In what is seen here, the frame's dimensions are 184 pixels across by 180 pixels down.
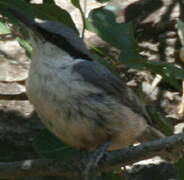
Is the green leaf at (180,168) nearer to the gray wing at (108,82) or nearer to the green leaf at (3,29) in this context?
the gray wing at (108,82)

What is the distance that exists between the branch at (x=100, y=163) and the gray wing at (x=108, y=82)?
0.49 metres

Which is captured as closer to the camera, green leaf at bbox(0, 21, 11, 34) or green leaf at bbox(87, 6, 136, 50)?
green leaf at bbox(0, 21, 11, 34)

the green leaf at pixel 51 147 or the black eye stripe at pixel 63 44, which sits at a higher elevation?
the black eye stripe at pixel 63 44

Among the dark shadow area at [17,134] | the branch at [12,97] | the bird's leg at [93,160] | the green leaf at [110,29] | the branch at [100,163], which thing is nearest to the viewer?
the branch at [100,163]

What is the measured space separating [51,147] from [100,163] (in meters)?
0.39

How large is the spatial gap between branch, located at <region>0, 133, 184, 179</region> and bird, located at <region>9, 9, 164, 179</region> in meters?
0.16

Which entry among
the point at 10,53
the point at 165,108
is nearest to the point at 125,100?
the point at 165,108

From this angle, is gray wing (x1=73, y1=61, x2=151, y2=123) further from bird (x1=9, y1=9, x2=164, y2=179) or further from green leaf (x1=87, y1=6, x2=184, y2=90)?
green leaf (x1=87, y1=6, x2=184, y2=90)

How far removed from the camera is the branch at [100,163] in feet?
11.7

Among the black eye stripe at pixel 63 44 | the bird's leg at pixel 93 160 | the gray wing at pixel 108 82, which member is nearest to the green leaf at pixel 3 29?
the black eye stripe at pixel 63 44

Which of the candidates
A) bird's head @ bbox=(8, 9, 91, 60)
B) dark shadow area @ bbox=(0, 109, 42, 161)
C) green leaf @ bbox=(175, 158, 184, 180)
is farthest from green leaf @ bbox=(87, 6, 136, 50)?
dark shadow area @ bbox=(0, 109, 42, 161)

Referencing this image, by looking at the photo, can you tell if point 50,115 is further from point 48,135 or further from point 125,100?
point 125,100

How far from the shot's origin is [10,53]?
5.83 metres

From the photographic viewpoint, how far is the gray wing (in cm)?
396
